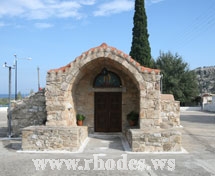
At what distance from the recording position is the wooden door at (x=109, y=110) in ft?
40.2

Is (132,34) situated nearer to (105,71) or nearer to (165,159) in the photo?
(105,71)

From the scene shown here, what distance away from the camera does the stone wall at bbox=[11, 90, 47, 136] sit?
1191 centimetres

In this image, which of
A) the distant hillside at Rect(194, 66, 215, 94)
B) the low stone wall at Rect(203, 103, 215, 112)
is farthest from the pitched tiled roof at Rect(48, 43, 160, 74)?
the distant hillside at Rect(194, 66, 215, 94)

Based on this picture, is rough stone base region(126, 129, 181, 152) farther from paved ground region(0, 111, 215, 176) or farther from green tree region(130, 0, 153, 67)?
green tree region(130, 0, 153, 67)

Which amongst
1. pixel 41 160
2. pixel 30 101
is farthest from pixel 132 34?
pixel 41 160

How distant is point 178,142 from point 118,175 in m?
3.24

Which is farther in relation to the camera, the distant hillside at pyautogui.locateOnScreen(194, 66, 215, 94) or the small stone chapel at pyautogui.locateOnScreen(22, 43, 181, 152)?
the distant hillside at pyautogui.locateOnScreen(194, 66, 215, 94)

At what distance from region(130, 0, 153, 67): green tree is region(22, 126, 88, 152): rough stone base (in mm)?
14031

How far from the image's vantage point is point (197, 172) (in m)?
6.56

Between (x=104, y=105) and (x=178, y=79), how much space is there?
80.9 ft

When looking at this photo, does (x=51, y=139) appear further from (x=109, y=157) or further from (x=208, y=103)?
(x=208, y=103)

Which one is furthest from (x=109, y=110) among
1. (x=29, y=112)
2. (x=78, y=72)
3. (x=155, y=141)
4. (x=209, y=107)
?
(x=209, y=107)

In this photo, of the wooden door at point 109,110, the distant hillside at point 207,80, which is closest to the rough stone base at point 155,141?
the wooden door at point 109,110

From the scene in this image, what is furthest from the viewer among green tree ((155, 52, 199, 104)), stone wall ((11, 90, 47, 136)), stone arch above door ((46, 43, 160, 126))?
green tree ((155, 52, 199, 104))
